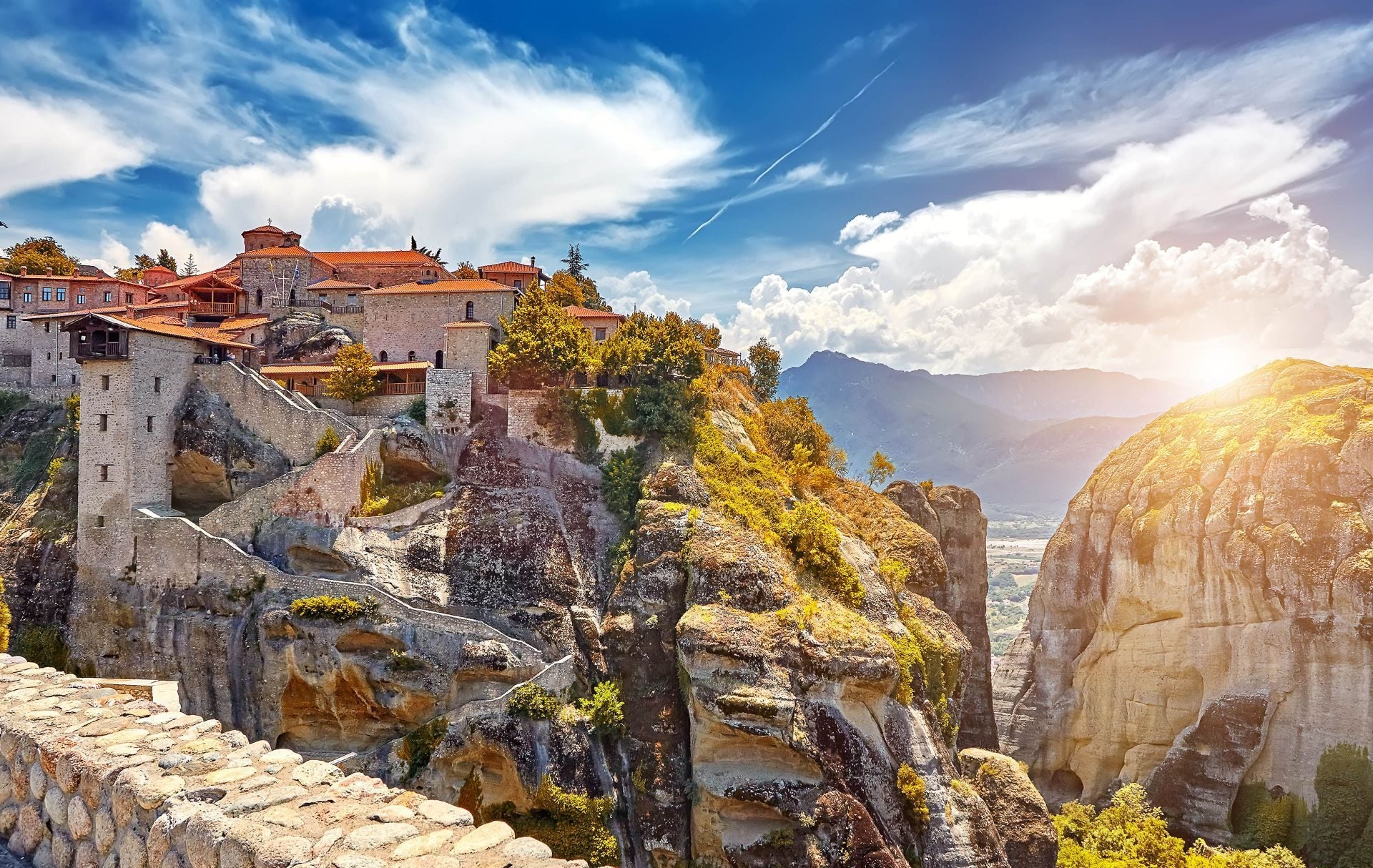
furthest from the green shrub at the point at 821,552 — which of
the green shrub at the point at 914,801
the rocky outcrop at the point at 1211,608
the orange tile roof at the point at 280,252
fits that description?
the orange tile roof at the point at 280,252

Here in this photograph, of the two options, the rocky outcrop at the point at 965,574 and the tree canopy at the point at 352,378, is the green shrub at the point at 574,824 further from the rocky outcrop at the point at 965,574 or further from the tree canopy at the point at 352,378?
the rocky outcrop at the point at 965,574

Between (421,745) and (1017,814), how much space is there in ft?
87.9

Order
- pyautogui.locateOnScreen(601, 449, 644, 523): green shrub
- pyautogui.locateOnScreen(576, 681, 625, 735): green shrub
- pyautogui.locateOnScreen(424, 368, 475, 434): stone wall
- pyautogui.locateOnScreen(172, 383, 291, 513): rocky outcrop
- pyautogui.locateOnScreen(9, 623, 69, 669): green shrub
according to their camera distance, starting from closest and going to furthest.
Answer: pyautogui.locateOnScreen(576, 681, 625, 735): green shrub < pyautogui.locateOnScreen(9, 623, 69, 669): green shrub < pyautogui.locateOnScreen(172, 383, 291, 513): rocky outcrop < pyautogui.locateOnScreen(601, 449, 644, 523): green shrub < pyautogui.locateOnScreen(424, 368, 475, 434): stone wall

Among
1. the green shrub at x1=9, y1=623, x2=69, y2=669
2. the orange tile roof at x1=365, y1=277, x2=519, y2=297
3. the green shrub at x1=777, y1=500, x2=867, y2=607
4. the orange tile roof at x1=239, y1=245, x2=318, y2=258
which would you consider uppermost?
the orange tile roof at x1=239, y1=245, x2=318, y2=258

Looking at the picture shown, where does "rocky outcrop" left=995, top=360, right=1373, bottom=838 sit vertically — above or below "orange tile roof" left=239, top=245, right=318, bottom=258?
below

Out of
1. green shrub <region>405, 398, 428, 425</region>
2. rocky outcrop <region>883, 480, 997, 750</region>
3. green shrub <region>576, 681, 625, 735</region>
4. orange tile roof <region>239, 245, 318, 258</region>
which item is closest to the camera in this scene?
green shrub <region>576, 681, 625, 735</region>

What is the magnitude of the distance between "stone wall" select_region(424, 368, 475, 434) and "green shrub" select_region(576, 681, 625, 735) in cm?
1708

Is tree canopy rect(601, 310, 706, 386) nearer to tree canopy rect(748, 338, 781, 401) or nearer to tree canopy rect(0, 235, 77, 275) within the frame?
tree canopy rect(748, 338, 781, 401)

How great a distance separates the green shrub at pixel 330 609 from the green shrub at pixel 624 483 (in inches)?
500

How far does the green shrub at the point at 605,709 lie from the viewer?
33562 millimetres

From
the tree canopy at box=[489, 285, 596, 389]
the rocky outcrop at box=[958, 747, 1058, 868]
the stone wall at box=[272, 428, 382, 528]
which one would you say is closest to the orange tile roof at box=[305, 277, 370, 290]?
the tree canopy at box=[489, 285, 596, 389]

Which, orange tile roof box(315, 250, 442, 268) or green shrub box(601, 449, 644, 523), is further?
orange tile roof box(315, 250, 442, 268)

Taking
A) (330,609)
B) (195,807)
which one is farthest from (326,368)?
(195,807)

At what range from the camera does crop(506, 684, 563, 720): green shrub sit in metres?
32.5
